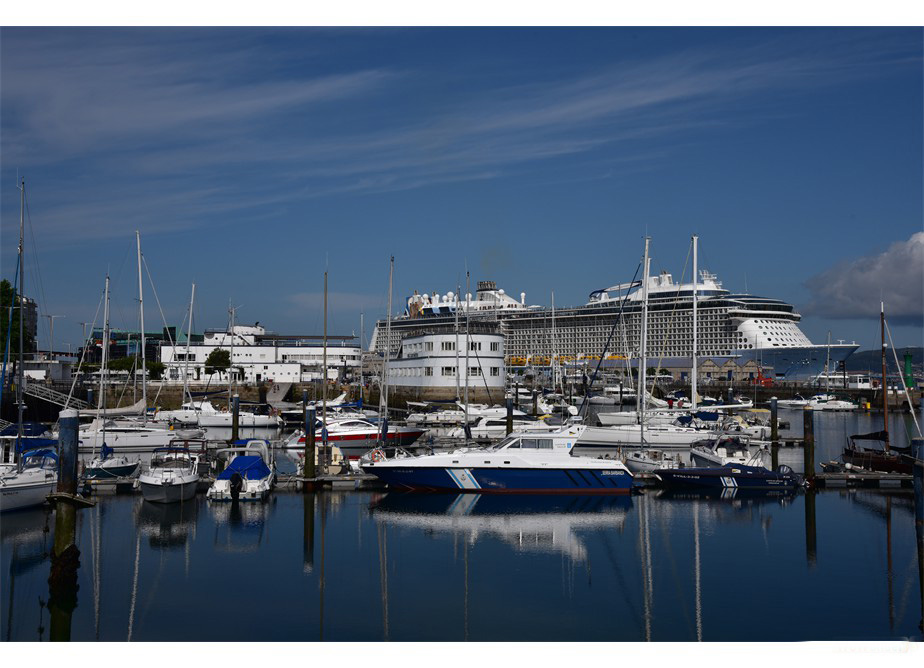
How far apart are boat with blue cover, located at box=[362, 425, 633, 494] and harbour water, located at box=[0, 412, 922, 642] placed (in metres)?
0.45

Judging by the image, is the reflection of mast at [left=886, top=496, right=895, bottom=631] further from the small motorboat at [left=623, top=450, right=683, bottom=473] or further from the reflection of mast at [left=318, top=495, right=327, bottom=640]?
the reflection of mast at [left=318, top=495, right=327, bottom=640]

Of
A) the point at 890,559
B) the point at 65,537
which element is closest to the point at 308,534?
the point at 65,537

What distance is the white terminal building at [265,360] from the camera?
78.5m

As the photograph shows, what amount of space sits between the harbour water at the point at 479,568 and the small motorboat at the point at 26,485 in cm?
38

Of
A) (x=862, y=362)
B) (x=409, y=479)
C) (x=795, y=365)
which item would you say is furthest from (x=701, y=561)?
(x=862, y=362)

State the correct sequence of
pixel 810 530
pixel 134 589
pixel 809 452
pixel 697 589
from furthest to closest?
pixel 809 452, pixel 810 530, pixel 697 589, pixel 134 589

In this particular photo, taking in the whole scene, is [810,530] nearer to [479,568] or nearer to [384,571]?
[479,568]

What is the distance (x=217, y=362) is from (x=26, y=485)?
57298 mm

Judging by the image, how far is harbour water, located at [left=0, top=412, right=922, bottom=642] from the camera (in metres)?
14.0

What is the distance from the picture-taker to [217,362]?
7762cm

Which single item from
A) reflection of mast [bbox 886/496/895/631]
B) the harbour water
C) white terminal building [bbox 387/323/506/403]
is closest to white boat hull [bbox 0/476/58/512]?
the harbour water

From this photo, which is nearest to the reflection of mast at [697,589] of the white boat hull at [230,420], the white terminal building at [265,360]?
the white boat hull at [230,420]

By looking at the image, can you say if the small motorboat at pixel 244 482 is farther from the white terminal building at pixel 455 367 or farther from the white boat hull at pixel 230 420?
the white terminal building at pixel 455 367

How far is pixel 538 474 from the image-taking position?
24938 mm
